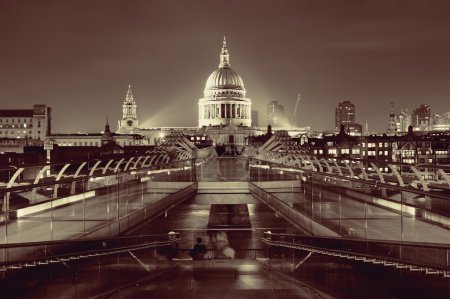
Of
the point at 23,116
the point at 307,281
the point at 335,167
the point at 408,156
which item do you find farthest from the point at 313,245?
the point at 23,116

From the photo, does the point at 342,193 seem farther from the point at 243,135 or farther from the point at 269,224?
the point at 243,135

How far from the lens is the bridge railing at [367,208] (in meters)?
8.68

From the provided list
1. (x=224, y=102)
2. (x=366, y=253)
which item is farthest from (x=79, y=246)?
(x=224, y=102)

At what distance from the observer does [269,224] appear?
51.5 feet

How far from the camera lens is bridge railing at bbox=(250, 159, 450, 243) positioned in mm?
8680

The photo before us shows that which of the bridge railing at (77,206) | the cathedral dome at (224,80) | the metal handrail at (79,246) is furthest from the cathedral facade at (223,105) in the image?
the metal handrail at (79,246)

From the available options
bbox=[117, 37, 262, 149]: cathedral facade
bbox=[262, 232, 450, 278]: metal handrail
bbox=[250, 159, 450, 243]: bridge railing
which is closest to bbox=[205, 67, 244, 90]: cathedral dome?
bbox=[117, 37, 262, 149]: cathedral facade

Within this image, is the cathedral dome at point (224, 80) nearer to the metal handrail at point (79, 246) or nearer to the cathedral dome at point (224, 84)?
the cathedral dome at point (224, 84)

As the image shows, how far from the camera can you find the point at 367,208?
10734 millimetres

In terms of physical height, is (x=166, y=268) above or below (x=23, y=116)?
below

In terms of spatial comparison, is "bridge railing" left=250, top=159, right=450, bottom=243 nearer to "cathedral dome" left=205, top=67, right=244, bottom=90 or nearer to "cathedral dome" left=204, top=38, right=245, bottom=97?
"cathedral dome" left=204, top=38, right=245, bottom=97

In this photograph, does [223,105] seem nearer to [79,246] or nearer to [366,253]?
[79,246]

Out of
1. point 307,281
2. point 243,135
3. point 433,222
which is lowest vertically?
point 307,281

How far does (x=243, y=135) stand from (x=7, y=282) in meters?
146
